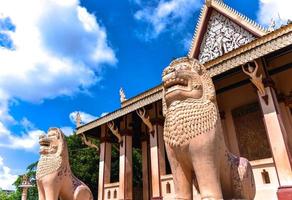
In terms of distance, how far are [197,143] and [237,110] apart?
5.80 m

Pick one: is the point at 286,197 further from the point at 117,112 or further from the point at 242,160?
the point at 117,112

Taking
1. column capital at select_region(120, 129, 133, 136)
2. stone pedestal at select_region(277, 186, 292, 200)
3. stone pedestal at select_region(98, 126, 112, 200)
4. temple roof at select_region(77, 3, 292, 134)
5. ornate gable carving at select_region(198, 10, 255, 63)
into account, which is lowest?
stone pedestal at select_region(277, 186, 292, 200)

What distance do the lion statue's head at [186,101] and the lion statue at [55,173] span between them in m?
2.27

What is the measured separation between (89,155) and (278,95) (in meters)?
11.0

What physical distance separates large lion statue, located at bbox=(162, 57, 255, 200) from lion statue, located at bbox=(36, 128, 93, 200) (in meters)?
2.24

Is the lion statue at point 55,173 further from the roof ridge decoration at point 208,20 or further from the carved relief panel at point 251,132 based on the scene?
the roof ridge decoration at point 208,20

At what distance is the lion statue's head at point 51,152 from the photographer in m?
4.16

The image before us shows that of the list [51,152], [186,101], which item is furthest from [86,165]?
[186,101]

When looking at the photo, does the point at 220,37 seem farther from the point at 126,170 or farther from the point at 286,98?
the point at 126,170

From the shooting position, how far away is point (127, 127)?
A: 9.31m

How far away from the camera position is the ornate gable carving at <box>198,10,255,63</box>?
8617 millimetres

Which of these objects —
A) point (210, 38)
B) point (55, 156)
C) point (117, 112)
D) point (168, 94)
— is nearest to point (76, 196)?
point (55, 156)

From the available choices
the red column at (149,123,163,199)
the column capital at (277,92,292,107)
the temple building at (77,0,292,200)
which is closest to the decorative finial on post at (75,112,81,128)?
the temple building at (77,0,292,200)

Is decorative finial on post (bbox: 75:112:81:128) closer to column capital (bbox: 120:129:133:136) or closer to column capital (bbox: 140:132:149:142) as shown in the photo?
column capital (bbox: 120:129:133:136)
